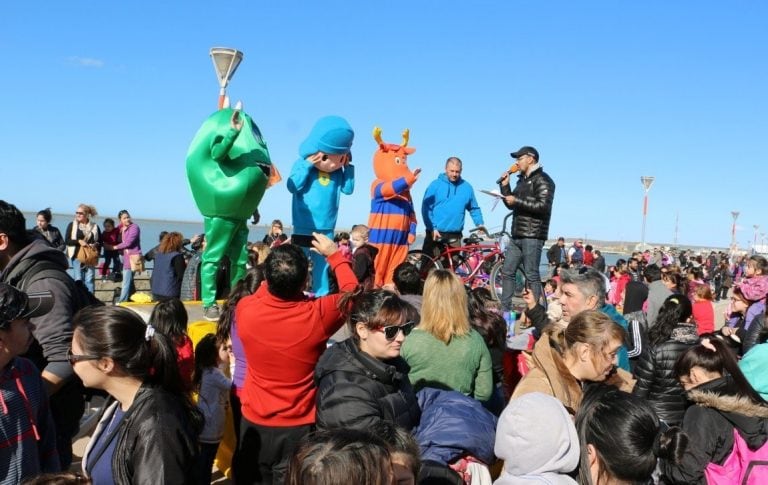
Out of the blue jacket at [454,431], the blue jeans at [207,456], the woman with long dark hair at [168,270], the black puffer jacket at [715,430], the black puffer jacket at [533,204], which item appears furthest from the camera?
the woman with long dark hair at [168,270]

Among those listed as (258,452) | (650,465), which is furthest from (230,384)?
(650,465)

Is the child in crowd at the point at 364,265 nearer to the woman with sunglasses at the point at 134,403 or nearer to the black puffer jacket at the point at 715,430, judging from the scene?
the black puffer jacket at the point at 715,430

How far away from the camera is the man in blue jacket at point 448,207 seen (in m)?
9.39

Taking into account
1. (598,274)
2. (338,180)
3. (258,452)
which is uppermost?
(338,180)

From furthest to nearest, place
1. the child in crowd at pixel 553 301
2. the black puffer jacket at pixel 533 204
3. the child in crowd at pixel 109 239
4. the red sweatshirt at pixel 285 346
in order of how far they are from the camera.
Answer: the child in crowd at pixel 109 239, the black puffer jacket at pixel 533 204, the child in crowd at pixel 553 301, the red sweatshirt at pixel 285 346

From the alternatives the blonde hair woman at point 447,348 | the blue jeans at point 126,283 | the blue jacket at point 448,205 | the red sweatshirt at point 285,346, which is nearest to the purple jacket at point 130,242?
the blue jeans at point 126,283

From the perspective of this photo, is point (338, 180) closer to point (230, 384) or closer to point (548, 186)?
point (548, 186)

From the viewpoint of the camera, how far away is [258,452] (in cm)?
325

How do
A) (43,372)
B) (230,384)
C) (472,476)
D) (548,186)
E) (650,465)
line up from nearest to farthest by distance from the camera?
(650,465), (472,476), (43,372), (230,384), (548,186)

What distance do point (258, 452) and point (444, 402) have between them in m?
1.10

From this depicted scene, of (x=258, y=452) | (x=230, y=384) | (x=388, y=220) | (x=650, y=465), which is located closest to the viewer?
(x=650, y=465)

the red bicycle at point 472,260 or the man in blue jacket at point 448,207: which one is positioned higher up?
the man in blue jacket at point 448,207

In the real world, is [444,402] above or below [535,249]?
below

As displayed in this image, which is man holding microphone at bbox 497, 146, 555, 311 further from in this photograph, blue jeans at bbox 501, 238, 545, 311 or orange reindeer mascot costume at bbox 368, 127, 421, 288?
orange reindeer mascot costume at bbox 368, 127, 421, 288
